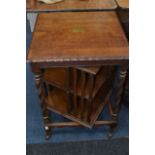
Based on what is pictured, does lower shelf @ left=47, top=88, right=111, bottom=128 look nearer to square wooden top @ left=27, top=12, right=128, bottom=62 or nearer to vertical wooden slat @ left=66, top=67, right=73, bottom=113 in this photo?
vertical wooden slat @ left=66, top=67, right=73, bottom=113

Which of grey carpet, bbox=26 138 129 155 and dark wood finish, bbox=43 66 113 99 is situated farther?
grey carpet, bbox=26 138 129 155

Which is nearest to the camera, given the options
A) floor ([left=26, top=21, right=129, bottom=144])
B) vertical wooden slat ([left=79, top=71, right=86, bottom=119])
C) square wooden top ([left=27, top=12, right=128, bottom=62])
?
square wooden top ([left=27, top=12, right=128, bottom=62])

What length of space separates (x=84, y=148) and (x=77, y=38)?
72 cm

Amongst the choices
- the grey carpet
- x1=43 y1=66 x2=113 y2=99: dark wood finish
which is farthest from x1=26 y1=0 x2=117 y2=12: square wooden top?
the grey carpet

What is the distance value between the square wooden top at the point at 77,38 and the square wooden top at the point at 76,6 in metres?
0.16

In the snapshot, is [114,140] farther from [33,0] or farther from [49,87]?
[33,0]

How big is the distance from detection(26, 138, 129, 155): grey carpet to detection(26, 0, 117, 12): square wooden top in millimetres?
828

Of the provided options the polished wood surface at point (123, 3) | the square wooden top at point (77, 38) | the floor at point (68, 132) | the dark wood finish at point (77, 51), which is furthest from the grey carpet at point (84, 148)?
the polished wood surface at point (123, 3)

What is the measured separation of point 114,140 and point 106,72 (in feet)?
1.53

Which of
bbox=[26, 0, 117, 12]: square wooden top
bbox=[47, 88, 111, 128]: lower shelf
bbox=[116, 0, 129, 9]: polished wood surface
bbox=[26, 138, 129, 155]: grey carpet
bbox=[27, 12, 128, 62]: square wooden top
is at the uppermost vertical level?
bbox=[116, 0, 129, 9]: polished wood surface

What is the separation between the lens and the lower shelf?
1249 mm

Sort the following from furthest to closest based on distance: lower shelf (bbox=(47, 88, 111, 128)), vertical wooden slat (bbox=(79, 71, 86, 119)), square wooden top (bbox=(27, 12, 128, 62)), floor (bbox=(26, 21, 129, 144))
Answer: floor (bbox=(26, 21, 129, 144)) < lower shelf (bbox=(47, 88, 111, 128)) < vertical wooden slat (bbox=(79, 71, 86, 119)) < square wooden top (bbox=(27, 12, 128, 62))

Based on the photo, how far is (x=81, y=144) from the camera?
137 cm

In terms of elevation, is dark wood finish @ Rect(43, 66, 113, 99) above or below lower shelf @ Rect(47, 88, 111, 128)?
above
